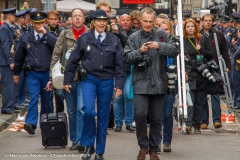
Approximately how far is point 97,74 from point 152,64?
2.46ft

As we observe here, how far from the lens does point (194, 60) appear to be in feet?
45.5

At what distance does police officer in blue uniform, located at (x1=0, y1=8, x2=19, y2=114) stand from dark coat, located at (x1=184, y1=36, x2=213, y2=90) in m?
4.05

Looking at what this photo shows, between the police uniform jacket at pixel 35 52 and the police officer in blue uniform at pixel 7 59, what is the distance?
306 cm

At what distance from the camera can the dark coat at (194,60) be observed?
13812mm

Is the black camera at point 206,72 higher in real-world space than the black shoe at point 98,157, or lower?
higher

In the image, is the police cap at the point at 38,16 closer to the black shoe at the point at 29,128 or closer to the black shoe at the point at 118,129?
the black shoe at the point at 29,128

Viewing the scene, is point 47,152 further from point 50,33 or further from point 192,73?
point 192,73

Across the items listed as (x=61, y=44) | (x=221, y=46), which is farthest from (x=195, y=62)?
(x=61, y=44)

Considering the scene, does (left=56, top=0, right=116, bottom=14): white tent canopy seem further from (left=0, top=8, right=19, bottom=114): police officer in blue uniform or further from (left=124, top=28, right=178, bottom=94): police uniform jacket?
(left=124, top=28, right=178, bottom=94): police uniform jacket

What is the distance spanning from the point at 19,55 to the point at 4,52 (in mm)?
3092

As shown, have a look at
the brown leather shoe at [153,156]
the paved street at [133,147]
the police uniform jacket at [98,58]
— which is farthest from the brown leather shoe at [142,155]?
the police uniform jacket at [98,58]

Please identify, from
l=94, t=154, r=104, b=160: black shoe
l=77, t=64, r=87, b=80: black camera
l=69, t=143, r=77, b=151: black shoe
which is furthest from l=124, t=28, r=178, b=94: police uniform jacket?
l=69, t=143, r=77, b=151: black shoe

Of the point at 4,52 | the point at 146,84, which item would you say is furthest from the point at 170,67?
the point at 4,52

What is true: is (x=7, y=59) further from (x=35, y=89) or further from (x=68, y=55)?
(x=68, y=55)
